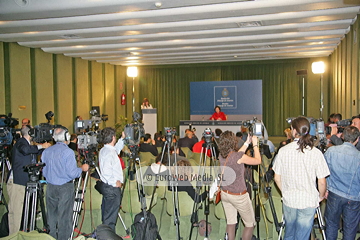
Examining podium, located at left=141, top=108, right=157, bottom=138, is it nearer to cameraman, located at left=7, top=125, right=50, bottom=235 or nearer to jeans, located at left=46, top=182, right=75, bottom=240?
cameraman, located at left=7, top=125, right=50, bottom=235

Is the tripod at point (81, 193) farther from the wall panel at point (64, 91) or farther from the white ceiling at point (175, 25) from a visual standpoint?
the wall panel at point (64, 91)

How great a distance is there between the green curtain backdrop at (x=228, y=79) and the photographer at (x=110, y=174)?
11.2 metres

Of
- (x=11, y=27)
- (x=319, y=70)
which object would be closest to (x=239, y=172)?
(x=11, y=27)

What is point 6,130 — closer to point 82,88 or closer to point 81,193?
point 81,193

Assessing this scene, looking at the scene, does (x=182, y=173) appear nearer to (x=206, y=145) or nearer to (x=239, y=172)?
(x=206, y=145)

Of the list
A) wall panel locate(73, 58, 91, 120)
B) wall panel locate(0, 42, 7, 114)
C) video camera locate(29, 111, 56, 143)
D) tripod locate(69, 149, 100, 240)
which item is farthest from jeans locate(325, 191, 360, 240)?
wall panel locate(73, 58, 91, 120)

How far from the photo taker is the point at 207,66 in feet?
48.5

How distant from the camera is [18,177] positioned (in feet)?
13.7

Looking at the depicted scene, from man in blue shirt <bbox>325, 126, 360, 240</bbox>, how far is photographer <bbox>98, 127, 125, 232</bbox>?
224 centimetres

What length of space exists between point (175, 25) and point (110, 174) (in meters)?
4.19

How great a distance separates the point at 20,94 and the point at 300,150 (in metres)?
8.00

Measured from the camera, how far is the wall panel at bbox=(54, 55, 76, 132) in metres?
10.5

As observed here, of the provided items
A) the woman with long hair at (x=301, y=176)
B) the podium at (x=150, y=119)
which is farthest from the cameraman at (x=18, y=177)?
the podium at (x=150, y=119)

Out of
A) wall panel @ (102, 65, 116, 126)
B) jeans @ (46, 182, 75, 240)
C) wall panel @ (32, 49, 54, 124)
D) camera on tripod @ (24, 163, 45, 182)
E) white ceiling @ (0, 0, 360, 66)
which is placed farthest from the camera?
wall panel @ (102, 65, 116, 126)
